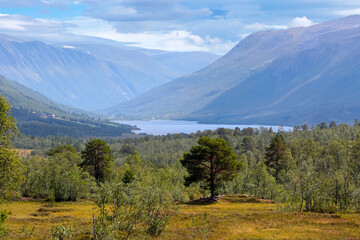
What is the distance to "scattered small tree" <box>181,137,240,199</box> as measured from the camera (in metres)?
72.6

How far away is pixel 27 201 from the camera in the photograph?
85625 mm

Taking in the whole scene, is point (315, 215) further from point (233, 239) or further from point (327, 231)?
point (233, 239)

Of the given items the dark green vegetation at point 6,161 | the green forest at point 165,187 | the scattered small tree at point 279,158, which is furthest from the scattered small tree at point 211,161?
the scattered small tree at point 279,158

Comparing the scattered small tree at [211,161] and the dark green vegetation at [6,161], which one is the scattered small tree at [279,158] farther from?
the dark green vegetation at [6,161]

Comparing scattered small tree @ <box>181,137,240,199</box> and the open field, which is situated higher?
scattered small tree @ <box>181,137,240,199</box>

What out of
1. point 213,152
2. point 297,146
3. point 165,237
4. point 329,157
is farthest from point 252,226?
point 297,146

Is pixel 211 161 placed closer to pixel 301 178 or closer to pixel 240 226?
pixel 301 178

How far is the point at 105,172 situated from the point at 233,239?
62.7 meters

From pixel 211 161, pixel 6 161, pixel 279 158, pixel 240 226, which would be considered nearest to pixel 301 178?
pixel 240 226

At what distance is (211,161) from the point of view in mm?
73688

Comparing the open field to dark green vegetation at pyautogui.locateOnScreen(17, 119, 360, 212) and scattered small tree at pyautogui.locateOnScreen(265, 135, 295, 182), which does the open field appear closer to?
dark green vegetation at pyautogui.locateOnScreen(17, 119, 360, 212)

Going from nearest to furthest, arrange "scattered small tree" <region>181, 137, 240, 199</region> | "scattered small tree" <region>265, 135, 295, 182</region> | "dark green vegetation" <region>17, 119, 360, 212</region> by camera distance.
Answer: "dark green vegetation" <region>17, 119, 360, 212</region>, "scattered small tree" <region>181, 137, 240, 199</region>, "scattered small tree" <region>265, 135, 295, 182</region>

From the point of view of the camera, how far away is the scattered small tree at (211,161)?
72625mm

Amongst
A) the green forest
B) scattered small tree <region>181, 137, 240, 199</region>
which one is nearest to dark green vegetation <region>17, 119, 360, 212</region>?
the green forest
